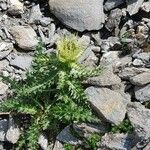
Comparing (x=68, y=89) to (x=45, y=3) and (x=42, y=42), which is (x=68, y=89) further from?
(x=45, y=3)

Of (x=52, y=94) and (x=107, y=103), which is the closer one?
(x=107, y=103)

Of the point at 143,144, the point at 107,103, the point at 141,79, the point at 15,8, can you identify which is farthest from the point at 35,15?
the point at 143,144

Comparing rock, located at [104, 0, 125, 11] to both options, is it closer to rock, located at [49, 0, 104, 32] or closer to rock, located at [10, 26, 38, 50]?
rock, located at [49, 0, 104, 32]

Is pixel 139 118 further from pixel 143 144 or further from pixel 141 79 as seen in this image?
pixel 141 79

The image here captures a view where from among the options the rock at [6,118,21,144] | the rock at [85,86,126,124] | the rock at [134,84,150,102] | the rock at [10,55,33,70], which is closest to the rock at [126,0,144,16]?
the rock at [134,84,150,102]

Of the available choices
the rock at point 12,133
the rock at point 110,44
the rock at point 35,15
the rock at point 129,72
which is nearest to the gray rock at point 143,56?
the rock at point 129,72

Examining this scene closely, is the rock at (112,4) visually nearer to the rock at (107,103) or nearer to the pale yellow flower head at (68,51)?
the pale yellow flower head at (68,51)
